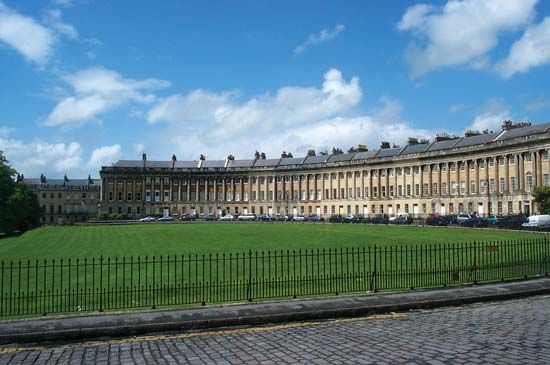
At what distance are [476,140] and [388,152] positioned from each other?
1913 cm

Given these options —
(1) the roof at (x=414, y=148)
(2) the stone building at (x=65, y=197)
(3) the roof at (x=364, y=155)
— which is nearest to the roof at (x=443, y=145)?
(1) the roof at (x=414, y=148)

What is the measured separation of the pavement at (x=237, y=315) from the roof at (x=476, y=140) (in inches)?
2606

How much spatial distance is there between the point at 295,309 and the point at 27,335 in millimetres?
6067

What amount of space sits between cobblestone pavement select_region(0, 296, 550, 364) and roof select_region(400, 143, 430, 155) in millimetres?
79291

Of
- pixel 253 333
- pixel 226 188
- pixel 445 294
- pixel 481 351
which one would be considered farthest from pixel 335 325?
pixel 226 188

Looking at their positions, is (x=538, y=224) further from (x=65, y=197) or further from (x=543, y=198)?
(x=65, y=197)

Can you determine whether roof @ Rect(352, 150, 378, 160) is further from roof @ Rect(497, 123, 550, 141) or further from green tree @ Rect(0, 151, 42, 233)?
green tree @ Rect(0, 151, 42, 233)

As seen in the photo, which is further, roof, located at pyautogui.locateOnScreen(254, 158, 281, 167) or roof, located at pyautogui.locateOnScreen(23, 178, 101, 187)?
roof, located at pyautogui.locateOnScreen(23, 178, 101, 187)

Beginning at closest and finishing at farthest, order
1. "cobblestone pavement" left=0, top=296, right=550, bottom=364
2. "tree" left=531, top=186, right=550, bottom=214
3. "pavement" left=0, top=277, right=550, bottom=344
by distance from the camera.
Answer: "cobblestone pavement" left=0, top=296, right=550, bottom=364
"pavement" left=0, top=277, right=550, bottom=344
"tree" left=531, top=186, right=550, bottom=214

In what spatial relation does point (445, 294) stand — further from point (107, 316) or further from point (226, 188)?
point (226, 188)

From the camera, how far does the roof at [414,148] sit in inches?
3484

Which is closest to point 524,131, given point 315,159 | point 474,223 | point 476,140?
point 476,140

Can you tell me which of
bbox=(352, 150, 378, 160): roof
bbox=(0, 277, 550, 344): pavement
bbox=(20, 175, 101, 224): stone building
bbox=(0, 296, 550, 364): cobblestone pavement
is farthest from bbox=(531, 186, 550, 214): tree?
bbox=(20, 175, 101, 224): stone building

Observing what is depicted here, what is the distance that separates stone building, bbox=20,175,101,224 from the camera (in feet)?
460
